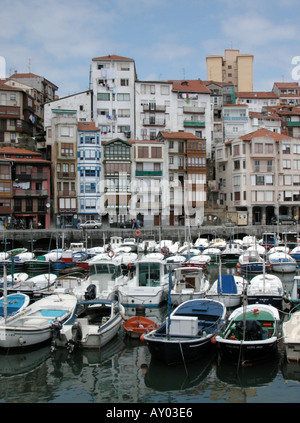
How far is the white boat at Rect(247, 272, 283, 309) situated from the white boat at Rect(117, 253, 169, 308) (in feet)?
17.8

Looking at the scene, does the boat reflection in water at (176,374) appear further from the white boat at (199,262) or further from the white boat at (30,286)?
the white boat at (199,262)

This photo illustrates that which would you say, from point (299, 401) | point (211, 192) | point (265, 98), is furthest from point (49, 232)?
point (265, 98)

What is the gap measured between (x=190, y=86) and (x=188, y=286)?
219ft

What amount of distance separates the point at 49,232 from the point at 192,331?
4582 cm

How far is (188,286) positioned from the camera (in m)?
29.7

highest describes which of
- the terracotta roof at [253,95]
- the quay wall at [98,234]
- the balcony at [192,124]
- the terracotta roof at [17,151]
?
the terracotta roof at [253,95]

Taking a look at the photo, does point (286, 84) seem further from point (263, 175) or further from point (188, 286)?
point (188, 286)

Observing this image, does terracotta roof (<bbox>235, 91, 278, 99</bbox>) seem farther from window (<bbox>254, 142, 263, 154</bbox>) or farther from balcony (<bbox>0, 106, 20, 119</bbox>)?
balcony (<bbox>0, 106, 20, 119</bbox>)

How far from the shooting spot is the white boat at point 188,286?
2736 cm

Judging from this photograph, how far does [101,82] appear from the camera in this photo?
83.4 metres

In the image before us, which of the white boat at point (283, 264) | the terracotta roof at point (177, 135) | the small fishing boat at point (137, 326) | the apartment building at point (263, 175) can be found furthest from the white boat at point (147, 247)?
the small fishing boat at point (137, 326)

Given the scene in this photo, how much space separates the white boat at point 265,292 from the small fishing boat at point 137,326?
24.0 ft
